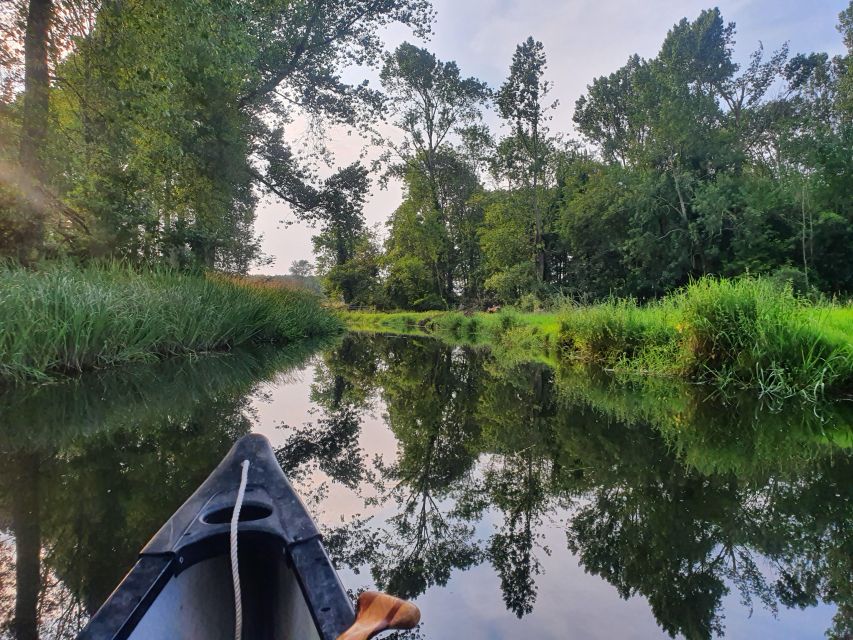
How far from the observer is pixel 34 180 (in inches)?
256

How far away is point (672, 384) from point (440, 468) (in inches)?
149

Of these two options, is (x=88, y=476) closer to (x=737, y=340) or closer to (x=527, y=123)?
(x=737, y=340)

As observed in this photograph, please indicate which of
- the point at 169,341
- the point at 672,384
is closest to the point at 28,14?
the point at 169,341

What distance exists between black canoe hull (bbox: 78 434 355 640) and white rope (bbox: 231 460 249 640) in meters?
0.04

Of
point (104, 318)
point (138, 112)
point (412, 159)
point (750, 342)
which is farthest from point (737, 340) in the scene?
point (412, 159)

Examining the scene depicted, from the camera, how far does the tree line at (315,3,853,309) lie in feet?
55.7

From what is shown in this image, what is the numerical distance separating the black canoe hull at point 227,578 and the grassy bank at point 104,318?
4311 mm

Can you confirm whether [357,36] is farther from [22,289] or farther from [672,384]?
[672,384]

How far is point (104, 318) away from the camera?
5312mm

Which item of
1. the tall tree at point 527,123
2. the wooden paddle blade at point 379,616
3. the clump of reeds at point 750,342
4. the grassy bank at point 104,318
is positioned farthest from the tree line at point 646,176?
the wooden paddle blade at point 379,616

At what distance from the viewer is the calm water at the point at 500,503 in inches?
59.6

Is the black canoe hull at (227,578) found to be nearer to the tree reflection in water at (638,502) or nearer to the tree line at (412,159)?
the tree reflection in water at (638,502)

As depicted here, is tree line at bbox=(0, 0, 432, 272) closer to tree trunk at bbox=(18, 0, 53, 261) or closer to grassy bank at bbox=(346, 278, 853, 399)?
tree trunk at bbox=(18, 0, 53, 261)

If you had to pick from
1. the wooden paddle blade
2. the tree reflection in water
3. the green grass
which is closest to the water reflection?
the tree reflection in water
